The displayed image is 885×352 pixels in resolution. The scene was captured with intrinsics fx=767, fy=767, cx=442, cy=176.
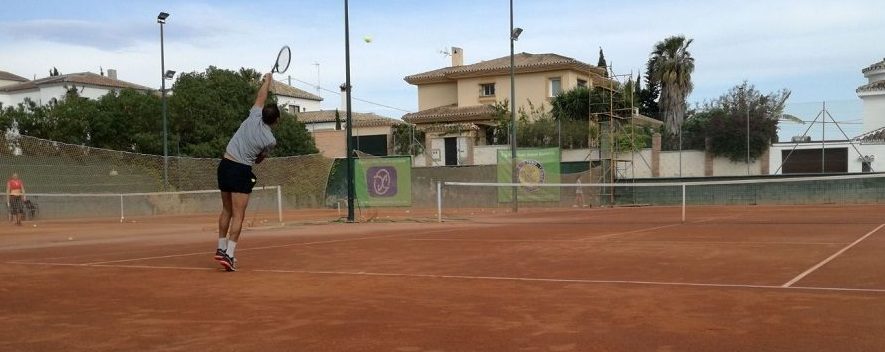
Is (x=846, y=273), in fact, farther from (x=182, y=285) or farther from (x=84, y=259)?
(x=84, y=259)

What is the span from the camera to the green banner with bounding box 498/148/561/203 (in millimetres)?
29094

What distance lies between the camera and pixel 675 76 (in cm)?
4906

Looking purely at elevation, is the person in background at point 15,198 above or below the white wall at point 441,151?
below

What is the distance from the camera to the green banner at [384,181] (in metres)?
27.8

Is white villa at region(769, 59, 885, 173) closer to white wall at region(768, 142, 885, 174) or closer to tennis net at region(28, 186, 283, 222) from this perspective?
white wall at region(768, 142, 885, 174)

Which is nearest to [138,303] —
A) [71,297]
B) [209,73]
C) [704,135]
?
[71,297]

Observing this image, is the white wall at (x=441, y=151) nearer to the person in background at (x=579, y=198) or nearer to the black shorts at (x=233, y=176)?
the person in background at (x=579, y=198)

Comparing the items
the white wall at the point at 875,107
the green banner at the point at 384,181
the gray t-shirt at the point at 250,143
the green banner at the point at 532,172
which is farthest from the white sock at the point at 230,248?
the white wall at the point at 875,107

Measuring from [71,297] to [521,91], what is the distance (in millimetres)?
47253

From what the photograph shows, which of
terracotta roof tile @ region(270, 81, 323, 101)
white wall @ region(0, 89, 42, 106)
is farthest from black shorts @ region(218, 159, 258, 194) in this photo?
white wall @ region(0, 89, 42, 106)

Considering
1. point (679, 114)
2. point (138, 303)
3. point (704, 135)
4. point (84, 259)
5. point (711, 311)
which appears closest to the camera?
point (711, 311)

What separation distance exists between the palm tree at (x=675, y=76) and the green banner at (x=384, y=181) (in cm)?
2561

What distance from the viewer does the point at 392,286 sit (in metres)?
6.12

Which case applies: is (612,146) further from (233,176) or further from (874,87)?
(233,176)
